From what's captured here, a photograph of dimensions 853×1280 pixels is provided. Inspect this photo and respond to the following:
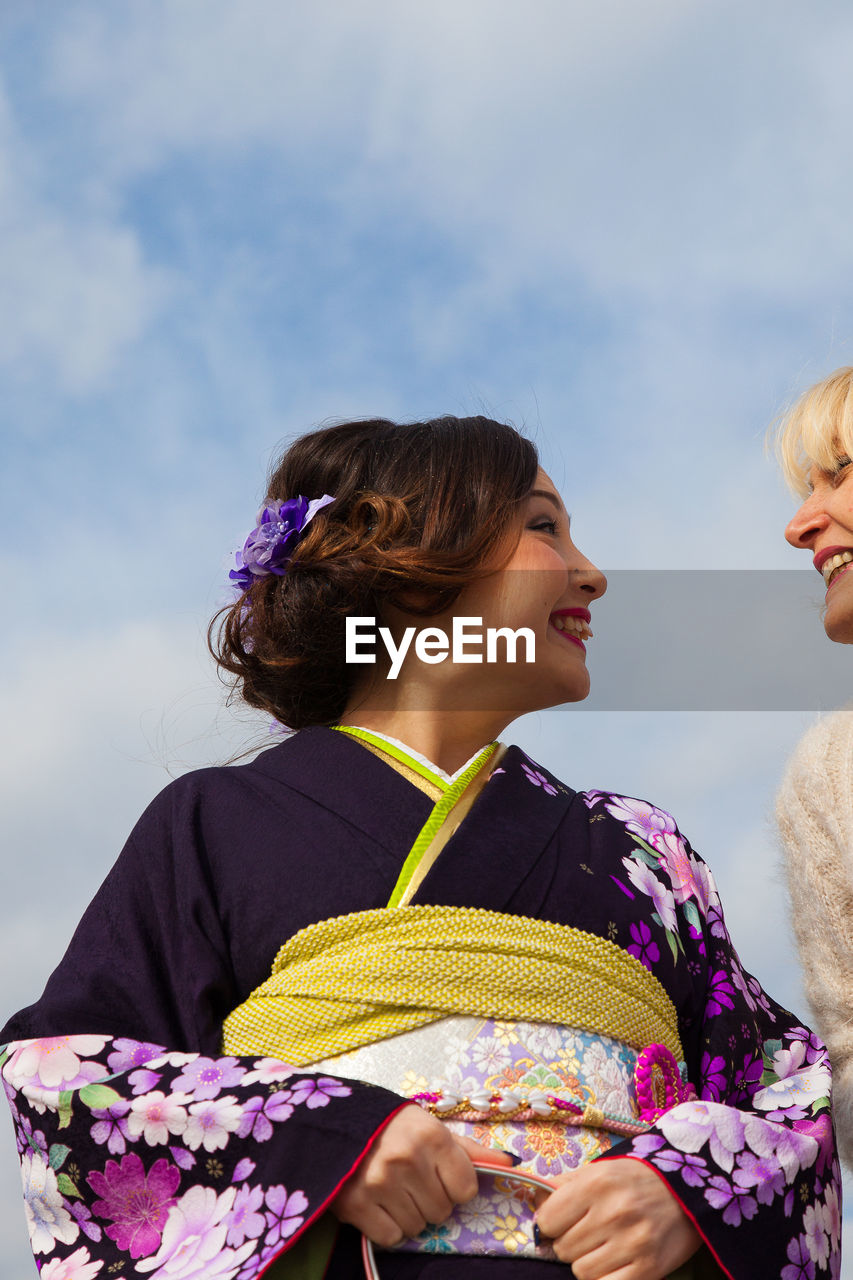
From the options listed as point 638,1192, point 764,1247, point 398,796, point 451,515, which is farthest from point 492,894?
point 451,515

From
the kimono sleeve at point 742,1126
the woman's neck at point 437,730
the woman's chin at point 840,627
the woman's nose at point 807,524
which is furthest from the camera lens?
the woman's nose at point 807,524

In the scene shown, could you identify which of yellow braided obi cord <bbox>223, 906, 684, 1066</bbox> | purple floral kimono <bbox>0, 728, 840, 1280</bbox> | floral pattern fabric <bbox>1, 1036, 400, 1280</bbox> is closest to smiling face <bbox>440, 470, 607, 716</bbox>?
purple floral kimono <bbox>0, 728, 840, 1280</bbox>

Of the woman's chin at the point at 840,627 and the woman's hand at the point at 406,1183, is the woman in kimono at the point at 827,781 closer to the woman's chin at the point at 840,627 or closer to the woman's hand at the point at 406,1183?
the woman's chin at the point at 840,627

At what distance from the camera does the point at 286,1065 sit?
226cm

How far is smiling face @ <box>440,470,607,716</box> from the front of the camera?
2969 mm

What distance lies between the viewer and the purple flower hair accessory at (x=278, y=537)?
314 centimetres

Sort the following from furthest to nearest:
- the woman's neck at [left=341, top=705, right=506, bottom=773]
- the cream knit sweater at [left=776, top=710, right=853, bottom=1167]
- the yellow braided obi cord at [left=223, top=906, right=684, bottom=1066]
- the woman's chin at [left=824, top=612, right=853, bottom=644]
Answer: the woman's chin at [left=824, top=612, right=853, bottom=644] < the cream knit sweater at [left=776, top=710, right=853, bottom=1167] < the woman's neck at [left=341, top=705, right=506, bottom=773] < the yellow braided obi cord at [left=223, top=906, right=684, bottom=1066]

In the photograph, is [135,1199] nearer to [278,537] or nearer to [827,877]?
[278,537]

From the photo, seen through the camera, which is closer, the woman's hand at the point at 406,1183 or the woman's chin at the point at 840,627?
the woman's hand at the point at 406,1183

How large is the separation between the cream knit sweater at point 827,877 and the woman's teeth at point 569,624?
0.77m

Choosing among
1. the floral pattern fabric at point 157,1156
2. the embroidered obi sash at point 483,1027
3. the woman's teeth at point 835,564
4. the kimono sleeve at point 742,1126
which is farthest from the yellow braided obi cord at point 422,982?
the woman's teeth at point 835,564

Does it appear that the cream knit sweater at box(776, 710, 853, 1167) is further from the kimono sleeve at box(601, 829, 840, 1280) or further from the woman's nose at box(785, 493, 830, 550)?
the woman's nose at box(785, 493, 830, 550)
